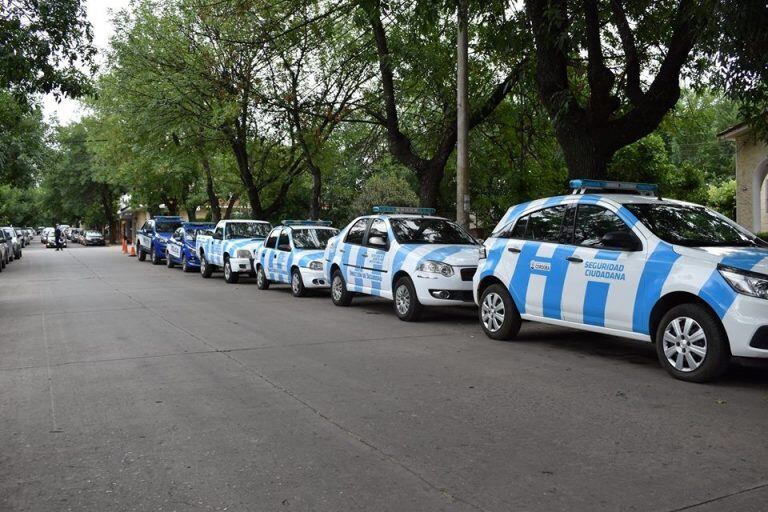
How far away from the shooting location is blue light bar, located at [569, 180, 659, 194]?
842 centimetres

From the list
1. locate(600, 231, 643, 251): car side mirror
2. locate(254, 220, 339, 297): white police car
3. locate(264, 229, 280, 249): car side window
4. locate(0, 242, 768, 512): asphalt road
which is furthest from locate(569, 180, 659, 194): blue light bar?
locate(264, 229, 280, 249): car side window

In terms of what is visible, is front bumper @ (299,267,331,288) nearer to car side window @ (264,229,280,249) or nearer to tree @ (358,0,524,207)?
car side window @ (264,229,280,249)

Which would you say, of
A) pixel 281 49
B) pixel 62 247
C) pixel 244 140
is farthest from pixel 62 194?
pixel 281 49

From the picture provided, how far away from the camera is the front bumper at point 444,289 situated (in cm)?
1093

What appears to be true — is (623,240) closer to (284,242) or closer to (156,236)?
(284,242)

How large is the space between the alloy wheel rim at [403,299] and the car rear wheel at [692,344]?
16.0 feet

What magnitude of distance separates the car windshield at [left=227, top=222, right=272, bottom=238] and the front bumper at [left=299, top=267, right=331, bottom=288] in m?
6.11

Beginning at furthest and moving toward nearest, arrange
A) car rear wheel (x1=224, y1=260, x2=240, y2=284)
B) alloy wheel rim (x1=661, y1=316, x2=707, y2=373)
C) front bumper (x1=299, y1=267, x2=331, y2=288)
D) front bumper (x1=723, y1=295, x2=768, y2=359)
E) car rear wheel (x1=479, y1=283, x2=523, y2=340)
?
car rear wheel (x1=224, y1=260, x2=240, y2=284), front bumper (x1=299, y1=267, x2=331, y2=288), car rear wheel (x1=479, y1=283, x2=523, y2=340), alloy wheel rim (x1=661, y1=316, x2=707, y2=373), front bumper (x1=723, y1=295, x2=768, y2=359)

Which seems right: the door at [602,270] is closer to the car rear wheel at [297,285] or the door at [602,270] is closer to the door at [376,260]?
the door at [376,260]

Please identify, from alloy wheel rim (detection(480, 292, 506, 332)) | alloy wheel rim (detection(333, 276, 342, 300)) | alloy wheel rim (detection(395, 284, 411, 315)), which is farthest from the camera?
alloy wheel rim (detection(333, 276, 342, 300))

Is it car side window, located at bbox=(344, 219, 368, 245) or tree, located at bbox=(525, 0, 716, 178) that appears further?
car side window, located at bbox=(344, 219, 368, 245)

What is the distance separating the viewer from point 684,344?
6.84 metres

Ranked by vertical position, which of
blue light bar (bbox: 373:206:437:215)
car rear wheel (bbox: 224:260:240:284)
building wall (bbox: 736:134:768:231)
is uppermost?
building wall (bbox: 736:134:768:231)

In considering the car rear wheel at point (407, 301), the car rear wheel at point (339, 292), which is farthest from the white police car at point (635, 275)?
the car rear wheel at point (339, 292)
